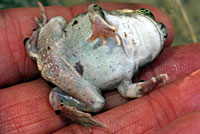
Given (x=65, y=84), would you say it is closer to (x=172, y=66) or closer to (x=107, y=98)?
(x=107, y=98)

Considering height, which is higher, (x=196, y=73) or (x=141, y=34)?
(x=141, y=34)

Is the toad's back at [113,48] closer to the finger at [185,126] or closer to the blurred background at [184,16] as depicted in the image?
the finger at [185,126]

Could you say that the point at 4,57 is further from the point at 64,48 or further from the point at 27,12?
the point at 64,48

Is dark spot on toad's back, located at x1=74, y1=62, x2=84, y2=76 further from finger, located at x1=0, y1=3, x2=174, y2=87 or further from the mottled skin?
finger, located at x1=0, y1=3, x2=174, y2=87

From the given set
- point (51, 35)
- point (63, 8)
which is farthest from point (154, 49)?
point (63, 8)

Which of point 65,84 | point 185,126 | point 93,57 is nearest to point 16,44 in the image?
point 65,84

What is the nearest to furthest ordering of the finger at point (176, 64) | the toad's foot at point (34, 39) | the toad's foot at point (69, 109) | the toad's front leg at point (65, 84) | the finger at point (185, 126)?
1. the finger at point (185, 126)
2. the toad's foot at point (69, 109)
3. the toad's front leg at point (65, 84)
4. the toad's foot at point (34, 39)
5. the finger at point (176, 64)

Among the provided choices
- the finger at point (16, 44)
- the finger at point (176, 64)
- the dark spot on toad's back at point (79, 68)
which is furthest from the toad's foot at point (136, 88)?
the finger at point (16, 44)
